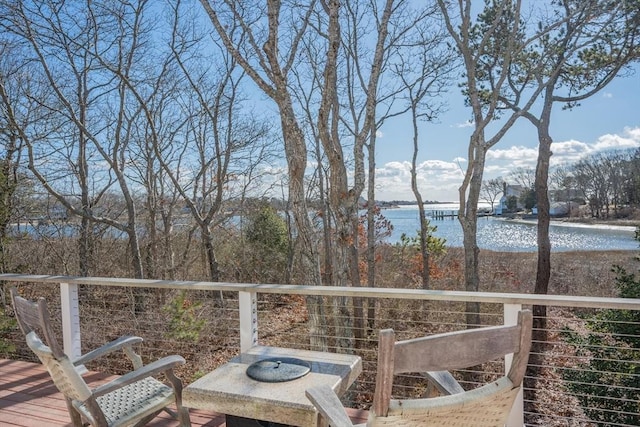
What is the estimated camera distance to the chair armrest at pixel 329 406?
1.45 metres

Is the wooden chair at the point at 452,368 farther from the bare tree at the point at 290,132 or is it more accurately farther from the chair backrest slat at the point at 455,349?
the bare tree at the point at 290,132

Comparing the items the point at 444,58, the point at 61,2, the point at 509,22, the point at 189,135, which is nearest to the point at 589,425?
the point at 509,22

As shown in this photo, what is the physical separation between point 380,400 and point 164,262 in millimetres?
9298

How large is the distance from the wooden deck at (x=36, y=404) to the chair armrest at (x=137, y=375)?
0.87 meters

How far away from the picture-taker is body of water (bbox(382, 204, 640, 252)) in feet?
46.2

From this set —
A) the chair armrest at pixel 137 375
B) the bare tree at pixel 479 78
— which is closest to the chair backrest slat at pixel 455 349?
the chair armrest at pixel 137 375

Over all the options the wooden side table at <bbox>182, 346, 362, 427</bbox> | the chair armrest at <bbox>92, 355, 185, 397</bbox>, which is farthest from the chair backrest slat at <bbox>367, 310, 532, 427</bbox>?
the chair armrest at <bbox>92, 355, 185, 397</bbox>

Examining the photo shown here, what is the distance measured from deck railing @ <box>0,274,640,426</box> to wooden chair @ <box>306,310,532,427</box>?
31.9 inches

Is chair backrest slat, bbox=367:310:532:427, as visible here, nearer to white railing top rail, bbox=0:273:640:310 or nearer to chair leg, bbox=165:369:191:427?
white railing top rail, bbox=0:273:640:310

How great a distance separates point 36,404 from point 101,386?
1.67m

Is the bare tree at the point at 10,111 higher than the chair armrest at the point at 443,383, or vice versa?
the bare tree at the point at 10,111

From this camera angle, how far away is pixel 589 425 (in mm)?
5898

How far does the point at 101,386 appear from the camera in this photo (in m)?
1.90

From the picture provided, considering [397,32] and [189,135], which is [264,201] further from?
[397,32]
